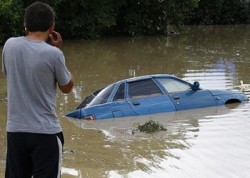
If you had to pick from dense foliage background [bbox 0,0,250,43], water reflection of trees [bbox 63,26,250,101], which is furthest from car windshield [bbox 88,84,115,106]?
dense foliage background [bbox 0,0,250,43]

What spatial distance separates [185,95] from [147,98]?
1.01 meters

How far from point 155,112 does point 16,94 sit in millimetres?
8756

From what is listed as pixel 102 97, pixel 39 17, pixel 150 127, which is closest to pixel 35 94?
pixel 39 17

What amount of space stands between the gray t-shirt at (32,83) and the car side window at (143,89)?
8.50 m

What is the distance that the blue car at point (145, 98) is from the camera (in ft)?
40.2

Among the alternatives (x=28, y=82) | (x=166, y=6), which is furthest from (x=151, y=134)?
(x=166, y=6)

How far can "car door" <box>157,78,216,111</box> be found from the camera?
1300cm

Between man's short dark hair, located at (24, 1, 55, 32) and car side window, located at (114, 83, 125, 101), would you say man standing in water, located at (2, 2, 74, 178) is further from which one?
car side window, located at (114, 83, 125, 101)

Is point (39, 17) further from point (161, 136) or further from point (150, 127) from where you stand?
point (150, 127)

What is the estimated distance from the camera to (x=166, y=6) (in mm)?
35469

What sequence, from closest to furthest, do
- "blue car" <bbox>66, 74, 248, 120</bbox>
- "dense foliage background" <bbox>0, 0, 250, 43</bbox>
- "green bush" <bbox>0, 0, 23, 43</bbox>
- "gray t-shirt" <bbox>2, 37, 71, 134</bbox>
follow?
"gray t-shirt" <bbox>2, 37, 71, 134</bbox> < "blue car" <bbox>66, 74, 248, 120</bbox> < "green bush" <bbox>0, 0, 23, 43</bbox> < "dense foliage background" <bbox>0, 0, 250, 43</bbox>

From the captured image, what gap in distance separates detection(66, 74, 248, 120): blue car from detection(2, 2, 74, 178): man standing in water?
314 inches

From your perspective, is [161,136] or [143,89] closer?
[161,136]

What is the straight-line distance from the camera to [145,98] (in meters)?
12.8
